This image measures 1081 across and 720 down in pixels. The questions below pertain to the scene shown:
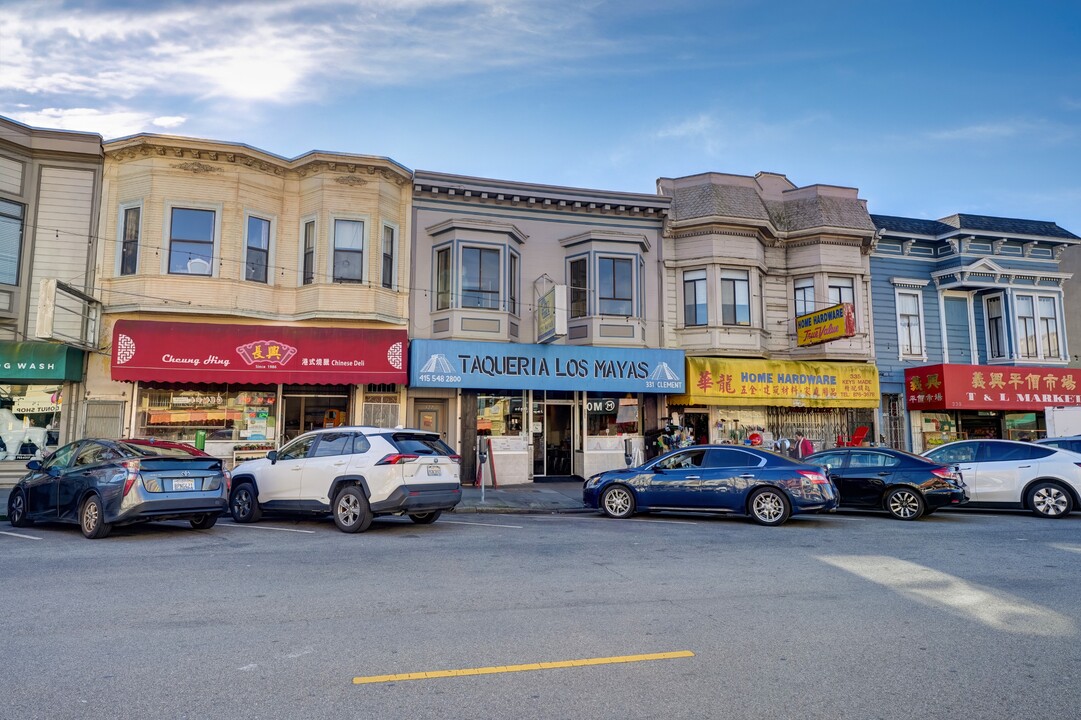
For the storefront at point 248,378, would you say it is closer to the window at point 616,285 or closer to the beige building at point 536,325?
the beige building at point 536,325

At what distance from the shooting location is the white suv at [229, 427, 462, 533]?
1076cm

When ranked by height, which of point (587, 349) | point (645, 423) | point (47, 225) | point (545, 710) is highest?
point (47, 225)

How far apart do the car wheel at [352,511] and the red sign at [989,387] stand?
61.5 ft

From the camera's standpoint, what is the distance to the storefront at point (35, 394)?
16234mm

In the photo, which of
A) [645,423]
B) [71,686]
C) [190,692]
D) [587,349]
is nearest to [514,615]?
[190,692]

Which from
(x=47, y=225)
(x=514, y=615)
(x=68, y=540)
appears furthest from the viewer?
(x=47, y=225)

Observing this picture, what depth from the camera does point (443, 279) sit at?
20.0 m

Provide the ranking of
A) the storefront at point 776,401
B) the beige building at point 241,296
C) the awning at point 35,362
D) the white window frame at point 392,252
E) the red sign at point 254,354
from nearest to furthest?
the awning at point 35,362 < the red sign at point 254,354 < the beige building at point 241,296 < the white window frame at point 392,252 < the storefront at point 776,401

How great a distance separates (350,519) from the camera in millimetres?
10922

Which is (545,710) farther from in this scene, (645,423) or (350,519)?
(645,423)

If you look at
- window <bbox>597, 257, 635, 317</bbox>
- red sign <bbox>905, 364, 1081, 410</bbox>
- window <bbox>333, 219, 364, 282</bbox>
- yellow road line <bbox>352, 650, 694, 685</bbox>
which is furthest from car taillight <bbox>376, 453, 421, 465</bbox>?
red sign <bbox>905, 364, 1081, 410</bbox>

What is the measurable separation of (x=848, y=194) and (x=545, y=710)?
2316 centimetres

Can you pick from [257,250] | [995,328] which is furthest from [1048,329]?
[257,250]

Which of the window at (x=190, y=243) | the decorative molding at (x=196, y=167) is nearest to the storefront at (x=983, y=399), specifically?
the window at (x=190, y=243)
